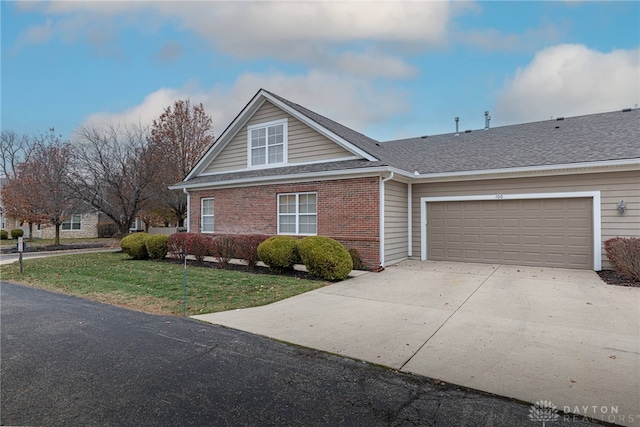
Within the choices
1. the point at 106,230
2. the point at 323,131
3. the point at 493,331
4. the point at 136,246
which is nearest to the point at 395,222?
the point at 323,131

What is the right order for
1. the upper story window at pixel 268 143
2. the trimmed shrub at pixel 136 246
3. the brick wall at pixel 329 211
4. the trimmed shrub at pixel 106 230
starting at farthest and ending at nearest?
1. the trimmed shrub at pixel 106 230
2. the trimmed shrub at pixel 136 246
3. the upper story window at pixel 268 143
4. the brick wall at pixel 329 211

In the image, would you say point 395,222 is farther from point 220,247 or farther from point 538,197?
point 220,247

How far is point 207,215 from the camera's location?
639 inches

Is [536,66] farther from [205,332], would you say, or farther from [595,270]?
[205,332]

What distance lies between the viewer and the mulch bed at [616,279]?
8258mm

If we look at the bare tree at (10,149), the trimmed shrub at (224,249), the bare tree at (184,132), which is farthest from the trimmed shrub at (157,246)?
the bare tree at (10,149)

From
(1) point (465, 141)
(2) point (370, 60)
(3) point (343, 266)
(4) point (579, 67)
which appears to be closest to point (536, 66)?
(4) point (579, 67)

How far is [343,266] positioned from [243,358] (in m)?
5.31

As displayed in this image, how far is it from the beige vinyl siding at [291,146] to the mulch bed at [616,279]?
8.04 m

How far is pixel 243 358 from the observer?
4203 millimetres

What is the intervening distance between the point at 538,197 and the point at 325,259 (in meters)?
7.15

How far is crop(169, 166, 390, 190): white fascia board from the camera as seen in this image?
10891 mm

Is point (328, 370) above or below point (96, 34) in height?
below

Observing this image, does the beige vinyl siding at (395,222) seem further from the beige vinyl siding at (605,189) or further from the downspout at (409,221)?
the beige vinyl siding at (605,189)
